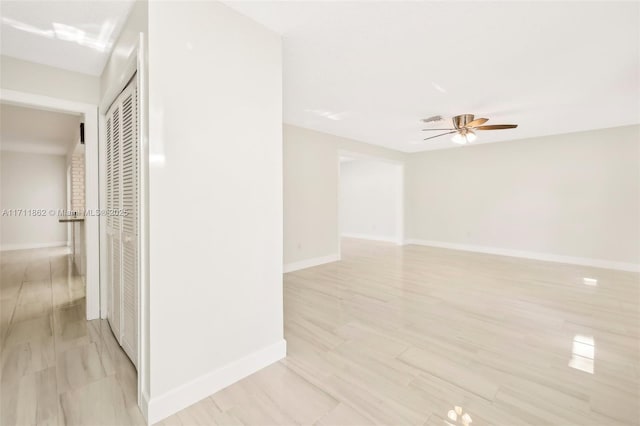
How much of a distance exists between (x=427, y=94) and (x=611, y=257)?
465 centimetres

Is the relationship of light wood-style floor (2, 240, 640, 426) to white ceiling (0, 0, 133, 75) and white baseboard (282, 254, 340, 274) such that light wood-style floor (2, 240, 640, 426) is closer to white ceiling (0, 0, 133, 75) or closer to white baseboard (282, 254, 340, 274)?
white baseboard (282, 254, 340, 274)

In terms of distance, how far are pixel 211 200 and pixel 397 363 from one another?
1.76 metres

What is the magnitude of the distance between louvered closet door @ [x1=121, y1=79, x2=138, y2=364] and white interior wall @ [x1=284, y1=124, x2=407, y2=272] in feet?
8.48

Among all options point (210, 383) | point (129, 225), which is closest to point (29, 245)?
point (129, 225)

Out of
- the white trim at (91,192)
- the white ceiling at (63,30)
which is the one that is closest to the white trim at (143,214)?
the white ceiling at (63,30)

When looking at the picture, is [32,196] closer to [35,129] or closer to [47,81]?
[35,129]

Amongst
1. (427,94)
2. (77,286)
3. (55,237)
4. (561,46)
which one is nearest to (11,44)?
(77,286)

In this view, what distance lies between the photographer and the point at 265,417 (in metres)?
1.50

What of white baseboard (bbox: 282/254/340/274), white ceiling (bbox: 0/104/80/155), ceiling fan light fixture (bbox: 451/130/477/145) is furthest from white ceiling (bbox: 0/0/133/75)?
ceiling fan light fixture (bbox: 451/130/477/145)

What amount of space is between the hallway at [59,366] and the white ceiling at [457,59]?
2579mm

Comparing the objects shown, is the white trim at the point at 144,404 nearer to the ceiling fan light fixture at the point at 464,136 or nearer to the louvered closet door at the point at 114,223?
the louvered closet door at the point at 114,223

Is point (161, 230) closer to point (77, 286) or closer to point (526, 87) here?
point (77, 286)

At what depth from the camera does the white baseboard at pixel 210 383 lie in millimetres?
1483

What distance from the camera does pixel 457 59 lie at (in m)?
2.46
